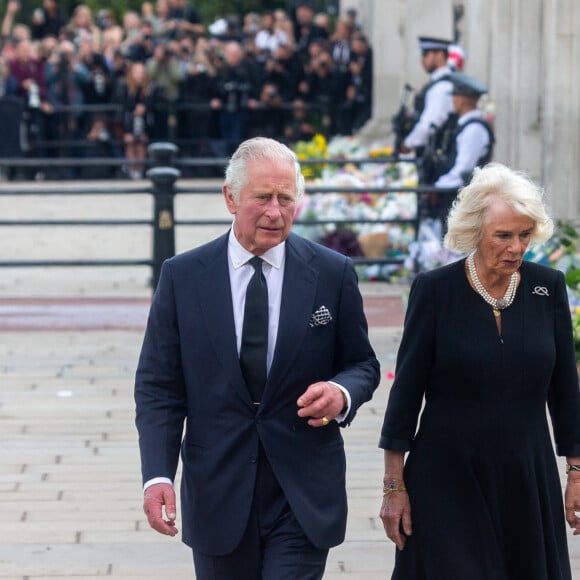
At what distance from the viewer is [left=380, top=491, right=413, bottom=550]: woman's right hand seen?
13.5 feet

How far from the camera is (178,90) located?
23031 millimetres

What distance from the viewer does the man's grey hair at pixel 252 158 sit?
3881 millimetres

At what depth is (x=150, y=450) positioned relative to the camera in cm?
399

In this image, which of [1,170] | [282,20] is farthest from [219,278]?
[282,20]

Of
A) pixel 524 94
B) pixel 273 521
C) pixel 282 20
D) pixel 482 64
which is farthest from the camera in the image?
pixel 282 20

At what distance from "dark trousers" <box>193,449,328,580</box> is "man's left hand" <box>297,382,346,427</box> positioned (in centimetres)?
20

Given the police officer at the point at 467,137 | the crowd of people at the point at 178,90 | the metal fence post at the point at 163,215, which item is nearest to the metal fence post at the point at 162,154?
the metal fence post at the point at 163,215

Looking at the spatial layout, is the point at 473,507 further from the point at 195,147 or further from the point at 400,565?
the point at 195,147

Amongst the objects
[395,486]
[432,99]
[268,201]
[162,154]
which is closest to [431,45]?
[432,99]

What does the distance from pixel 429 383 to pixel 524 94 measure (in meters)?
9.31

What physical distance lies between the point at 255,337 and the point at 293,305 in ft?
0.43

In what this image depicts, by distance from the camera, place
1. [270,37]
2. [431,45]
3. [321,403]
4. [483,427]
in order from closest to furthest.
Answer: [321,403], [483,427], [431,45], [270,37]

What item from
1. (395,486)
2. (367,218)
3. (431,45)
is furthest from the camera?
(431,45)

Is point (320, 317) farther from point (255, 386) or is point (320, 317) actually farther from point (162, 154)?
point (162, 154)
